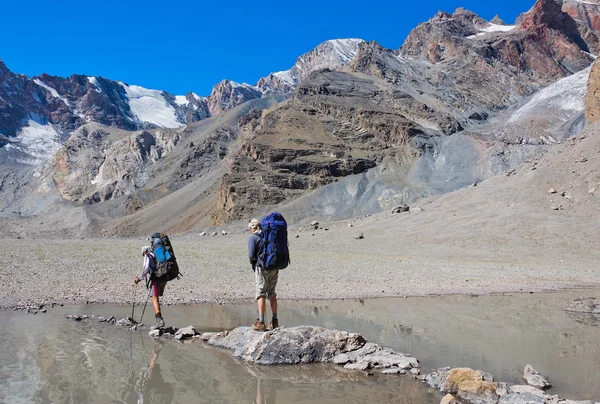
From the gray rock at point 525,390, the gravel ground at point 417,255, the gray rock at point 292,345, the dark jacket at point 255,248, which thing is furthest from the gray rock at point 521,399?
the gravel ground at point 417,255

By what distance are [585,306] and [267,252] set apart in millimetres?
10024

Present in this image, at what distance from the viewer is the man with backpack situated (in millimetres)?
9945

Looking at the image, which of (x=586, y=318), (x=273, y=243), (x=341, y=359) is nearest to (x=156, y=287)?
(x=273, y=243)

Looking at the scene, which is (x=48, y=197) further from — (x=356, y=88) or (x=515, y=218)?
(x=515, y=218)

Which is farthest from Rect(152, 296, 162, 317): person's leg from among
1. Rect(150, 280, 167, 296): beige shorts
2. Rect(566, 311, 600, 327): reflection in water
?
Rect(566, 311, 600, 327): reflection in water

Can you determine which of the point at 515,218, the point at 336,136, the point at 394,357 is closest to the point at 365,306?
the point at 394,357

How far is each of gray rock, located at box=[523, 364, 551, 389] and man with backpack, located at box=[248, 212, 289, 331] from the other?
180 inches

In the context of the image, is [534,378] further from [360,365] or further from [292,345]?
[292,345]

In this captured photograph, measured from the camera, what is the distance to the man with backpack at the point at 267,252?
9.95 meters

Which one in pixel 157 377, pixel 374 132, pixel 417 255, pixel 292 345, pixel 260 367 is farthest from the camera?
pixel 374 132

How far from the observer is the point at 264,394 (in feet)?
21.7

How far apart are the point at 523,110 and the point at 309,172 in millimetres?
64136

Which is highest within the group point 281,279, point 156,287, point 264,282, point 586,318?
point 264,282

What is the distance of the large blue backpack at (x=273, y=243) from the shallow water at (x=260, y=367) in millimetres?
2054
